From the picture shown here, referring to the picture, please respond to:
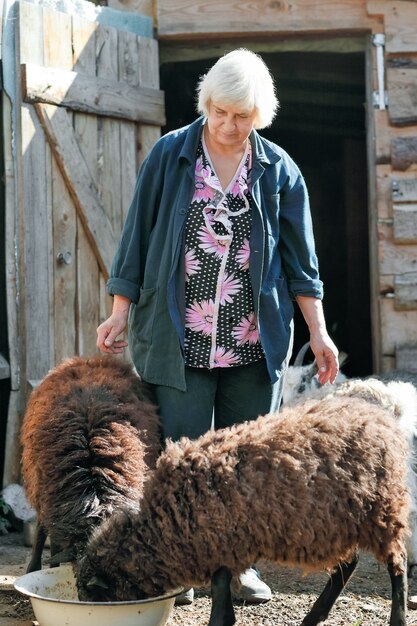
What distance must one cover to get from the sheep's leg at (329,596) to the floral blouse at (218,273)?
3.14ft

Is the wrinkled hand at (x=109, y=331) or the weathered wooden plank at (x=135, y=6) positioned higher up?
the weathered wooden plank at (x=135, y=6)

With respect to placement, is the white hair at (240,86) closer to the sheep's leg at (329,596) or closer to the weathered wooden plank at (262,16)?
the sheep's leg at (329,596)

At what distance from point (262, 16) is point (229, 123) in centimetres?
305

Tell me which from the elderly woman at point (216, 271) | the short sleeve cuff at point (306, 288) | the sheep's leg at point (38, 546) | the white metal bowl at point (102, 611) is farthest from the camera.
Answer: the sheep's leg at point (38, 546)

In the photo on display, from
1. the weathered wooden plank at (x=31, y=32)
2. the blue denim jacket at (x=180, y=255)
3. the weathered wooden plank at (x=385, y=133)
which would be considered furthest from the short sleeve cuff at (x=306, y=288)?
the weathered wooden plank at (x=31, y=32)

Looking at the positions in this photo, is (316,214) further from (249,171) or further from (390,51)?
(249,171)

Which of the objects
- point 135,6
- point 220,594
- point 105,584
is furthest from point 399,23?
A: point 105,584

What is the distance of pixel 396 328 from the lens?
21.9ft

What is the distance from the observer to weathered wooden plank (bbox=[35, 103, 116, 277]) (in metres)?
6.28

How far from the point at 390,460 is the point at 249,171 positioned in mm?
1362

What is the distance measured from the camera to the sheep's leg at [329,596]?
156 inches

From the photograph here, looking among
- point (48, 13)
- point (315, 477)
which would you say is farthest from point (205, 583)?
point (48, 13)

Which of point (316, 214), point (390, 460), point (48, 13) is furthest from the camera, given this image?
point (316, 214)

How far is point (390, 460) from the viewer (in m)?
3.74
